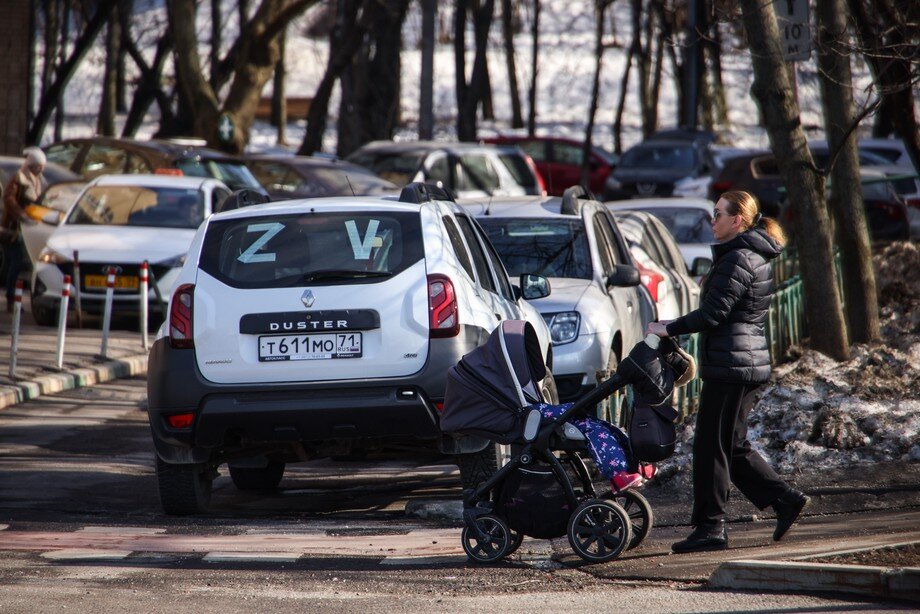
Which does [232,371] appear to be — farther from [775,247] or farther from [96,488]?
[775,247]

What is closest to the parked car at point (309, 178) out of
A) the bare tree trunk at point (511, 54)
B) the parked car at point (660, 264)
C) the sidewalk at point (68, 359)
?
the sidewalk at point (68, 359)

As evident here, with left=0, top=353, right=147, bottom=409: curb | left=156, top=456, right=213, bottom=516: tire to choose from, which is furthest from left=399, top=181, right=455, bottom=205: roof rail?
left=0, top=353, right=147, bottom=409: curb

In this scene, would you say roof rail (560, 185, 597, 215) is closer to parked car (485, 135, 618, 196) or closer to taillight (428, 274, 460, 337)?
taillight (428, 274, 460, 337)

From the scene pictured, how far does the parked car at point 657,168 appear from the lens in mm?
33188

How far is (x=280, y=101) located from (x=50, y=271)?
42.8 m

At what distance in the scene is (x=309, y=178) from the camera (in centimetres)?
2116

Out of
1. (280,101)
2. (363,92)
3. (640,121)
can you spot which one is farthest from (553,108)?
(363,92)

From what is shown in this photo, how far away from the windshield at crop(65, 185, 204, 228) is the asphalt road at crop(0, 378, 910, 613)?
7201 millimetres

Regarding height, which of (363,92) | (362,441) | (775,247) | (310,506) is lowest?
(310,506)

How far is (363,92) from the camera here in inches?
1336

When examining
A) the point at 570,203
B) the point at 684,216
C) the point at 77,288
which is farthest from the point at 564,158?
the point at 570,203

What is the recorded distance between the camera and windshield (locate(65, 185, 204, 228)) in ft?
54.6

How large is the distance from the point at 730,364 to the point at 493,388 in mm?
1061

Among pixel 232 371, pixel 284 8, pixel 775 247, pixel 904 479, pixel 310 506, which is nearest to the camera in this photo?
pixel 775 247
